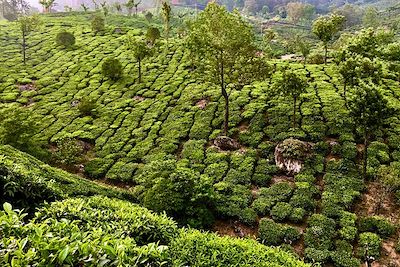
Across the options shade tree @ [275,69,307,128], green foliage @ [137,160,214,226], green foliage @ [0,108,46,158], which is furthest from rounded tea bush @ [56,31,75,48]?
green foliage @ [137,160,214,226]

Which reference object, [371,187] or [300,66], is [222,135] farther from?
[300,66]

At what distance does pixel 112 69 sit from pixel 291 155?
24.1 meters

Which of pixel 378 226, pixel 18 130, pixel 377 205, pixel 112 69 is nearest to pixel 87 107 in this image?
pixel 112 69

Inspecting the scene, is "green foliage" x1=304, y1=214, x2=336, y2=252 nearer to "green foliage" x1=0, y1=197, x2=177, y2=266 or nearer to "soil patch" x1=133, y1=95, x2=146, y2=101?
"green foliage" x1=0, y1=197, x2=177, y2=266

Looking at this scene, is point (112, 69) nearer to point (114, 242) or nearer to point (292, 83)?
point (292, 83)

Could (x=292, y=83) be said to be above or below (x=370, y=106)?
above

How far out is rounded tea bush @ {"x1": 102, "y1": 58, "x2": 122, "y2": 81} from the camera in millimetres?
38603

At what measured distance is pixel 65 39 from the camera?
51.5 metres

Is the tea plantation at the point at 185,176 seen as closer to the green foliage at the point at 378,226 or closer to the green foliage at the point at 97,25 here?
the green foliage at the point at 378,226

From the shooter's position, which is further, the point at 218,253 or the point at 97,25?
the point at 97,25

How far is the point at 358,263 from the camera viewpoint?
15.7m

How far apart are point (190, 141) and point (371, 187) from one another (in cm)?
1266

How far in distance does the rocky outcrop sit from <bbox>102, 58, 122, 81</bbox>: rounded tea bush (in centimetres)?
2286

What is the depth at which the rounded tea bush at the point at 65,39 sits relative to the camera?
5144cm
